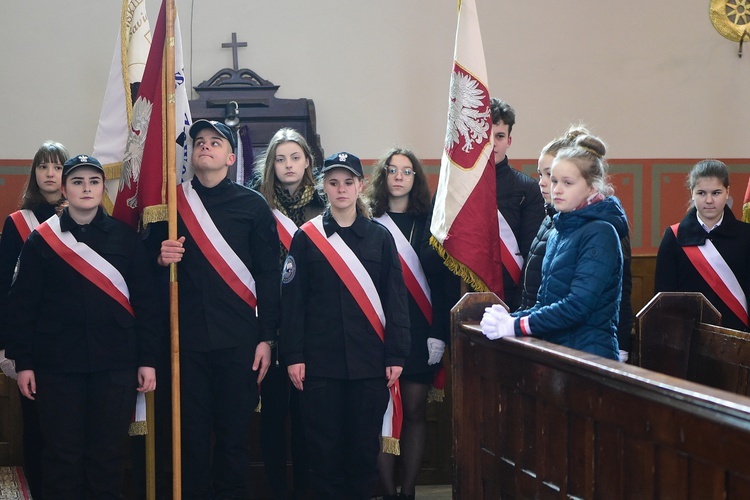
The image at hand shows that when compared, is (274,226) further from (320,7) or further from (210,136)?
(320,7)

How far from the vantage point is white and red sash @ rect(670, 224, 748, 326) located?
12.2 feet

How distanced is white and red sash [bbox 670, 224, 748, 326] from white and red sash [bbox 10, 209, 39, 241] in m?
2.83

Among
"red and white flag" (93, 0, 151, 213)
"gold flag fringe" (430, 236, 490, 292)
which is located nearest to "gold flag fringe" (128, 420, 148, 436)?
"red and white flag" (93, 0, 151, 213)

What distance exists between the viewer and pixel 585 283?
241 cm

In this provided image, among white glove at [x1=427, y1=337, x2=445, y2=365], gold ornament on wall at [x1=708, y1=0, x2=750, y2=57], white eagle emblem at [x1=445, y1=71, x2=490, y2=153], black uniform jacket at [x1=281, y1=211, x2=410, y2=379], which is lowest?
white glove at [x1=427, y1=337, x2=445, y2=365]

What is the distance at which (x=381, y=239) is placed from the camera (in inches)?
124

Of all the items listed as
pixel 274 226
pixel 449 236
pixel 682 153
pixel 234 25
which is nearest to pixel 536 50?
pixel 682 153

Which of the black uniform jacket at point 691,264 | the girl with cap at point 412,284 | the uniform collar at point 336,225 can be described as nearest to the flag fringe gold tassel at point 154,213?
the uniform collar at point 336,225

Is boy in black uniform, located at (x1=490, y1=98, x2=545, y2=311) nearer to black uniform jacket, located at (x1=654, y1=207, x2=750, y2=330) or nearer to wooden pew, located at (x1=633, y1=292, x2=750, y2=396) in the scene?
wooden pew, located at (x1=633, y1=292, x2=750, y2=396)

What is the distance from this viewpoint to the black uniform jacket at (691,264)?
374 cm

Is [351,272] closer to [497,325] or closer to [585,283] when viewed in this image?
[497,325]

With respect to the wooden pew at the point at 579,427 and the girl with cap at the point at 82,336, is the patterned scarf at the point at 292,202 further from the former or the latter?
the wooden pew at the point at 579,427

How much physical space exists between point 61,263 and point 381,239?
1130 mm

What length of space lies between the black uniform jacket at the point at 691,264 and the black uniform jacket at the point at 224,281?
→ 183 cm
